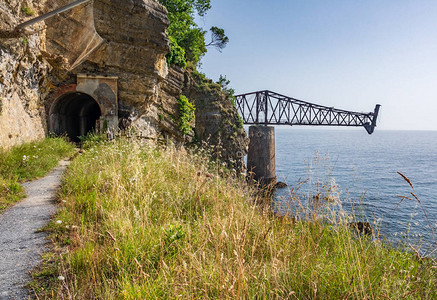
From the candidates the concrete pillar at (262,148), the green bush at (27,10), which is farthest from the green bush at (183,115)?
the green bush at (27,10)

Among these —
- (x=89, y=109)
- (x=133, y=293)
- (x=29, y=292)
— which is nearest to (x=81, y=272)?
(x=29, y=292)

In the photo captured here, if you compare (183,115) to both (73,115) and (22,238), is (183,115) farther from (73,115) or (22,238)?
(22,238)

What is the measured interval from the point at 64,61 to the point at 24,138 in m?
5.28

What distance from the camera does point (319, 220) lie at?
3.94 m

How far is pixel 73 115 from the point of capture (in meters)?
17.5

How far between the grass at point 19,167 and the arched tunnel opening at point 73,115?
4.49 metres

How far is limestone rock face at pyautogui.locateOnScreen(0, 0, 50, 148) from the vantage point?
8.15 m

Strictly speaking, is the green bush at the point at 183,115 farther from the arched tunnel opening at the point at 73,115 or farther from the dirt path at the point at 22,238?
the dirt path at the point at 22,238

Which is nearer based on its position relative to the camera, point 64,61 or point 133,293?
point 133,293

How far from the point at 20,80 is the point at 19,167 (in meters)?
5.02

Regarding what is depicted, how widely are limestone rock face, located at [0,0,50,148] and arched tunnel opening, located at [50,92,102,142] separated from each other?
1285 millimetres

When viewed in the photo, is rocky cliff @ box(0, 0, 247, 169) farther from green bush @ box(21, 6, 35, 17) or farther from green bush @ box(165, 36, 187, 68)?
green bush @ box(165, 36, 187, 68)

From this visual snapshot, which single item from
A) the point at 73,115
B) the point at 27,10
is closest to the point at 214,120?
the point at 73,115

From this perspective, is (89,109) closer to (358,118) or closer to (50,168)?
(50,168)
